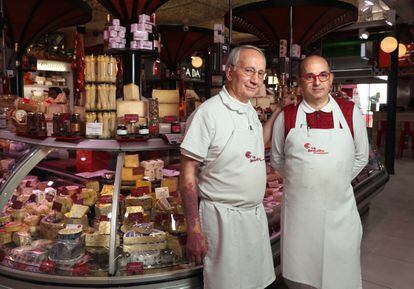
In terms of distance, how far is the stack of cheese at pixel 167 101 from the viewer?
321 cm

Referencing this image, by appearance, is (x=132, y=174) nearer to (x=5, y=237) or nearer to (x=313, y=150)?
(x=5, y=237)

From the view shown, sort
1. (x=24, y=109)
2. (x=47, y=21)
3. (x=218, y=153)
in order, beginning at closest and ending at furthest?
1. (x=218, y=153)
2. (x=24, y=109)
3. (x=47, y=21)

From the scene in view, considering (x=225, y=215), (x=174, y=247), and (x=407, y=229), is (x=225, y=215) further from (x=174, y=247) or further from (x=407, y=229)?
(x=407, y=229)

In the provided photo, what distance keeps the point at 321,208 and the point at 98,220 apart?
154cm

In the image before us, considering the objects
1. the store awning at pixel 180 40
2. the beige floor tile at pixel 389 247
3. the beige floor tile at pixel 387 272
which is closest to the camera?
the beige floor tile at pixel 387 272

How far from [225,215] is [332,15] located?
6399 mm

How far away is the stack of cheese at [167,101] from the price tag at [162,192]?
60 centimetres

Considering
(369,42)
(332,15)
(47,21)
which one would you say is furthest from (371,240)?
(369,42)

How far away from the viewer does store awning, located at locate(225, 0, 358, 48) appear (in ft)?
22.8

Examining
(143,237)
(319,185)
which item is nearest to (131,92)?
(143,237)

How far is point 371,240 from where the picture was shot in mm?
4438

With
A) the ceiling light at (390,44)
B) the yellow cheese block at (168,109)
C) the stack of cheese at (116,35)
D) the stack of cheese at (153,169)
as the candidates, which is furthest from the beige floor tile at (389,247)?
the ceiling light at (390,44)

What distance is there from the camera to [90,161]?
3.37 m

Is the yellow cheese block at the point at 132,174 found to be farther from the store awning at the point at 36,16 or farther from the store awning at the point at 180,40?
the store awning at the point at 180,40
